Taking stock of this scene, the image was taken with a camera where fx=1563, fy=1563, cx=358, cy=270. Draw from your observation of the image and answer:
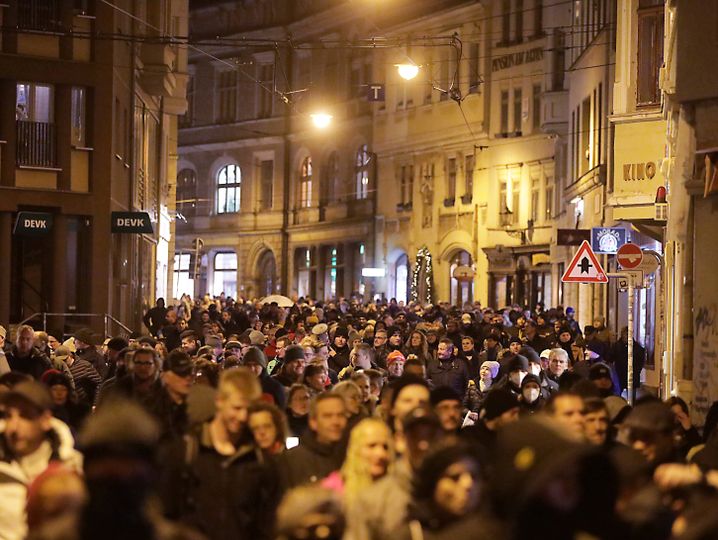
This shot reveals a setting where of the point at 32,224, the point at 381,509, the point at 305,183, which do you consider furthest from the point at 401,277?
the point at 381,509

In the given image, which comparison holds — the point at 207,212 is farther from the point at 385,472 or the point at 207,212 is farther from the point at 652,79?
the point at 385,472

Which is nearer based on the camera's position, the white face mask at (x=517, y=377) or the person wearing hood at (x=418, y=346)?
the white face mask at (x=517, y=377)

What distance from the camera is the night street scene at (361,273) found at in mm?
6188

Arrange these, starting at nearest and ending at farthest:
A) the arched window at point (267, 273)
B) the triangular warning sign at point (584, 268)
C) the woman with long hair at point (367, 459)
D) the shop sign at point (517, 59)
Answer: the woman with long hair at point (367, 459) < the triangular warning sign at point (584, 268) < the shop sign at point (517, 59) < the arched window at point (267, 273)

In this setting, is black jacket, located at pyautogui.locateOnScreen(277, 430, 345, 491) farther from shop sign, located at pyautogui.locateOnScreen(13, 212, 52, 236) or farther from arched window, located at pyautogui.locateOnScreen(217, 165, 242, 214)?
arched window, located at pyautogui.locateOnScreen(217, 165, 242, 214)

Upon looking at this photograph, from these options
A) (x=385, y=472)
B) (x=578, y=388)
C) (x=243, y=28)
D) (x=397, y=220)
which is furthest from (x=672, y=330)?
(x=243, y=28)

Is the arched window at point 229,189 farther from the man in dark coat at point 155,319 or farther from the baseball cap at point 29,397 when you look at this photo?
the baseball cap at point 29,397

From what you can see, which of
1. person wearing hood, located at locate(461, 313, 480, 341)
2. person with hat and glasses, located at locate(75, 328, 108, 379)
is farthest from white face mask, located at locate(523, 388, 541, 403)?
person wearing hood, located at locate(461, 313, 480, 341)

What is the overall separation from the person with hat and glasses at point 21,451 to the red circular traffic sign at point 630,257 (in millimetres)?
13557

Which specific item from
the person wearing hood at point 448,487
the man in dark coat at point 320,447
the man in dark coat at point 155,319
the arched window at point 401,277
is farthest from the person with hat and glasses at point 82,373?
the arched window at point 401,277

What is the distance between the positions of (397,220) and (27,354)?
159ft

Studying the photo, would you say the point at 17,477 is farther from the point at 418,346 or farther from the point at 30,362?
the point at 418,346

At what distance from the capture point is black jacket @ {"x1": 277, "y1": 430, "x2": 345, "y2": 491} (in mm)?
8750

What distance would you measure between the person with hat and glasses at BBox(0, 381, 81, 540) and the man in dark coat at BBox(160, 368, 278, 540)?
55cm
